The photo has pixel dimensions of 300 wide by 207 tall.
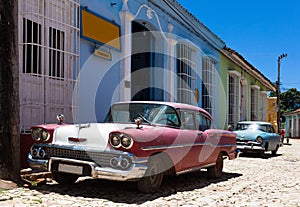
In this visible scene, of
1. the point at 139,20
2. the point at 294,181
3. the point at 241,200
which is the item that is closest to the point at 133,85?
the point at 139,20

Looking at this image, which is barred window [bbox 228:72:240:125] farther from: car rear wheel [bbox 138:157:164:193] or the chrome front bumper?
the chrome front bumper

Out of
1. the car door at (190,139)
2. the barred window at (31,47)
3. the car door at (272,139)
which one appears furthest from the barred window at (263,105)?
the barred window at (31,47)

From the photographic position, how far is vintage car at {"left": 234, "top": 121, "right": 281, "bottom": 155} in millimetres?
13117

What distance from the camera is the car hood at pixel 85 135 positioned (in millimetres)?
5250

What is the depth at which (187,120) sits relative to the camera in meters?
6.68

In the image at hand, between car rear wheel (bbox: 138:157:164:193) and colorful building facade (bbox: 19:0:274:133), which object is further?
colorful building facade (bbox: 19:0:274:133)

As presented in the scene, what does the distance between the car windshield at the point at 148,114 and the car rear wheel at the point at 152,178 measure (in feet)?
2.55

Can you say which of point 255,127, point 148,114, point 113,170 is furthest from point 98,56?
point 255,127

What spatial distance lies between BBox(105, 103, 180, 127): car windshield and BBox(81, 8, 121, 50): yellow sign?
2.74 meters

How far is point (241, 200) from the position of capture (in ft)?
18.3

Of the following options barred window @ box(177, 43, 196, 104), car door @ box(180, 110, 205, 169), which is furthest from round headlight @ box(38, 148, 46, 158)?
barred window @ box(177, 43, 196, 104)

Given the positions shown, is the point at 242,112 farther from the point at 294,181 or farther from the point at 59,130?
the point at 59,130

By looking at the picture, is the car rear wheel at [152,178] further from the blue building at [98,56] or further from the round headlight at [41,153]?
the blue building at [98,56]

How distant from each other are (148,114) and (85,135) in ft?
4.21
